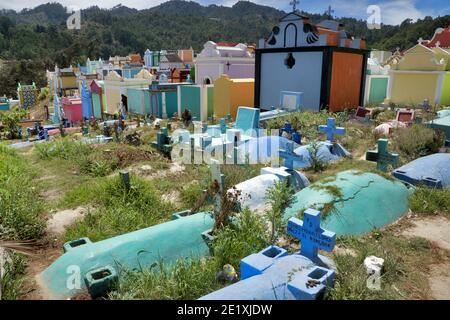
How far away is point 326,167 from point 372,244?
3.34 metres

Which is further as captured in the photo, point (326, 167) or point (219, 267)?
point (326, 167)

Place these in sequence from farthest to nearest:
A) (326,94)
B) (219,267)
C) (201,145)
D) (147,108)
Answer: (147,108), (326,94), (201,145), (219,267)

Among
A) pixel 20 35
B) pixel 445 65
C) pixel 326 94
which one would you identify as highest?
pixel 20 35

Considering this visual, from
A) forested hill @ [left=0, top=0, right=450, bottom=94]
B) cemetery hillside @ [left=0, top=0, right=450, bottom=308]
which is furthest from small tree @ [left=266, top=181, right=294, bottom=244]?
forested hill @ [left=0, top=0, right=450, bottom=94]

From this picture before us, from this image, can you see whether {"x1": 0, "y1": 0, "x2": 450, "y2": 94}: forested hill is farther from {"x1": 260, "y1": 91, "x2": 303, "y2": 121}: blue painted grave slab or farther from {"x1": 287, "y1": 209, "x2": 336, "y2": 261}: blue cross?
{"x1": 287, "y1": 209, "x2": 336, "y2": 261}: blue cross

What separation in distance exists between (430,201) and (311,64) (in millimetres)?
9534

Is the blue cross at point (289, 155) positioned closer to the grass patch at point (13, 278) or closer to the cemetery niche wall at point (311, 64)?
the grass patch at point (13, 278)

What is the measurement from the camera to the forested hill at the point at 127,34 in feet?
141

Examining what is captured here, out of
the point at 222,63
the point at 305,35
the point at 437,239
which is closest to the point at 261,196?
the point at 437,239

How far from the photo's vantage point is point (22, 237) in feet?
15.0

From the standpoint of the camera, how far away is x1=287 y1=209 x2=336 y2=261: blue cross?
3.25 m

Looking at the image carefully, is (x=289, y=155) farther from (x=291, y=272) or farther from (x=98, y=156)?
(x=98, y=156)

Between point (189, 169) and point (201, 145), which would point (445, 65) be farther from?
point (189, 169)
